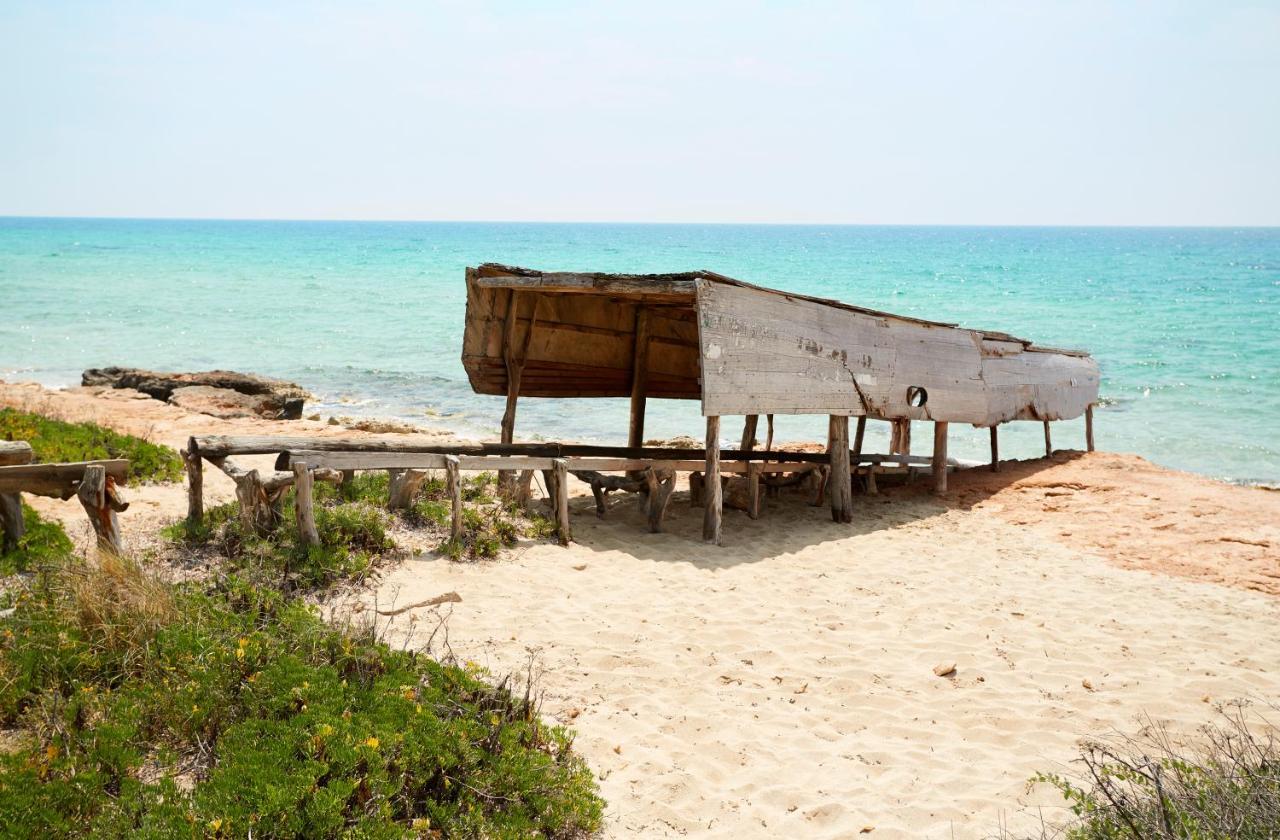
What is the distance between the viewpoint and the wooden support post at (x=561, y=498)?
8375 millimetres

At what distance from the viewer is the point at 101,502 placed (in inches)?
248

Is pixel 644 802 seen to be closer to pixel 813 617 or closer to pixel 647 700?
pixel 647 700

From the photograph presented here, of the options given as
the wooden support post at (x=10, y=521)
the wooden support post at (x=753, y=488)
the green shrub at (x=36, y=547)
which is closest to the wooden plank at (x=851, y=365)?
the wooden support post at (x=753, y=488)

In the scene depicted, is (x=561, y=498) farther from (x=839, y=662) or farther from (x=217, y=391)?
(x=217, y=391)

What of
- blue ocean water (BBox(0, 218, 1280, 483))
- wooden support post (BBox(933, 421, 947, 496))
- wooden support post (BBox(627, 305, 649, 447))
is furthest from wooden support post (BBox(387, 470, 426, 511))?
blue ocean water (BBox(0, 218, 1280, 483))

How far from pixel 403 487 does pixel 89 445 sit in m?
3.72

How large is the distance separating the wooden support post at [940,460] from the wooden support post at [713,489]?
3.81 meters

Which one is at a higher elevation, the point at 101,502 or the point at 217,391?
the point at 101,502

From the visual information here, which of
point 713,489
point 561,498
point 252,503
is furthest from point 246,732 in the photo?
point 713,489

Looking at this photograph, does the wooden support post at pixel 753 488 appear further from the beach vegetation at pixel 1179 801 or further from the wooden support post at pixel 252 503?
the beach vegetation at pixel 1179 801

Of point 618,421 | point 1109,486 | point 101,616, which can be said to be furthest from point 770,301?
point 618,421

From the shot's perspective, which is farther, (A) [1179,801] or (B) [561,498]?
(B) [561,498]

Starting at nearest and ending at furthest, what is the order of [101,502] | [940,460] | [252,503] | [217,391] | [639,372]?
[101,502] → [252,503] → [940,460] → [639,372] → [217,391]

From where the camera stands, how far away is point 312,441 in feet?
24.8
